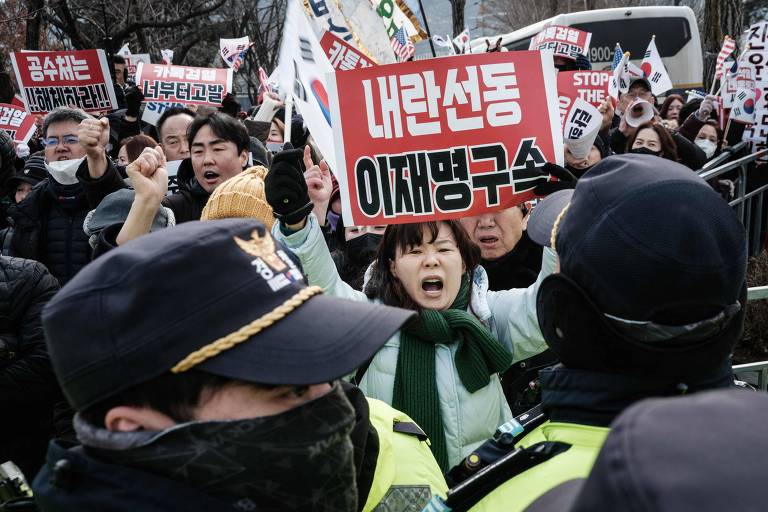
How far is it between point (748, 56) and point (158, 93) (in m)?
5.81

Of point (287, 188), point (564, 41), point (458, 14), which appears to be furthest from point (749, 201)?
point (458, 14)

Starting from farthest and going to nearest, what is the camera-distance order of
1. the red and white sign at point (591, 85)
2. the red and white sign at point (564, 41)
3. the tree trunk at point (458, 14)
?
the tree trunk at point (458, 14), the red and white sign at point (564, 41), the red and white sign at point (591, 85)

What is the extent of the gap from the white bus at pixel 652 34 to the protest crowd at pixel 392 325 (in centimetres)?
1161

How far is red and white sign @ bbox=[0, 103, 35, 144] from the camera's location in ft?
27.0

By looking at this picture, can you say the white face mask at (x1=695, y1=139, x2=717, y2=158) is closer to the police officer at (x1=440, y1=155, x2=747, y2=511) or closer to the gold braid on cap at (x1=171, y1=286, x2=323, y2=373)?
the police officer at (x1=440, y1=155, x2=747, y2=511)

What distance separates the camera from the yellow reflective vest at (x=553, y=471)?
4.14 feet

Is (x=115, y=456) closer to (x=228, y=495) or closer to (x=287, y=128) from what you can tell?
(x=228, y=495)

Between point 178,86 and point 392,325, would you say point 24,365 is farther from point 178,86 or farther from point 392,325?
point 178,86

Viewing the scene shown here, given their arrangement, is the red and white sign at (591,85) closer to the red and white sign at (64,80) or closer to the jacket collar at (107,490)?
the red and white sign at (64,80)

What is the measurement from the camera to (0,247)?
4.73 metres

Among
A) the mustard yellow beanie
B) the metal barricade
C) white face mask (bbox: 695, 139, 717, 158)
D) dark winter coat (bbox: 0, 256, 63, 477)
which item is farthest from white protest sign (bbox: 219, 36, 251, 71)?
the metal barricade

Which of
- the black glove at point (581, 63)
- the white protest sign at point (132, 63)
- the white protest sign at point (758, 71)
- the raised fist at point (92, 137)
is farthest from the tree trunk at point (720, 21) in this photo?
the raised fist at point (92, 137)

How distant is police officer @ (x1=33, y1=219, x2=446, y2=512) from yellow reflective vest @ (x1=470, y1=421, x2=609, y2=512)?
0.29 metres

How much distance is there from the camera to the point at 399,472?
1700mm
